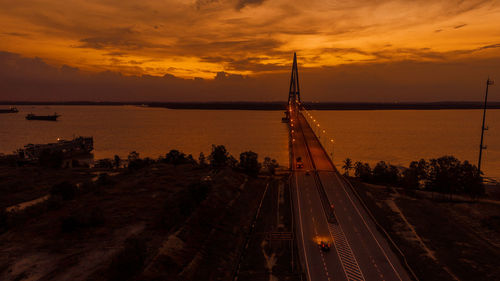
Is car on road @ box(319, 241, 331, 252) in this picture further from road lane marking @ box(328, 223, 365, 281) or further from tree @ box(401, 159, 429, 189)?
tree @ box(401, 159, 429, 189)

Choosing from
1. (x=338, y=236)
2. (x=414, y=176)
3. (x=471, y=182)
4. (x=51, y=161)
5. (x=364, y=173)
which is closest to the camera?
(x=338, y=236)

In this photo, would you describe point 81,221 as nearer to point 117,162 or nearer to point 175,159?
point 175,159

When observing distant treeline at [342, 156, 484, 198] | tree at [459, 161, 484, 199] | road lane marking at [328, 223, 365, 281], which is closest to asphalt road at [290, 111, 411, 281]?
road lane marking at [328, 223, 365, 281]

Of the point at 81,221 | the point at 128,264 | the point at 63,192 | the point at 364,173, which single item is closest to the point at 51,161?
the point at 63,192

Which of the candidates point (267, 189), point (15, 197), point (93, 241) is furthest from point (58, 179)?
point (267, 189)

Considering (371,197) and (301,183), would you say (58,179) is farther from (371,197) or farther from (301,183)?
(371,197)

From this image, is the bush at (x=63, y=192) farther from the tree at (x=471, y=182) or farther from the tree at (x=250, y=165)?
the tree at (x=471, y=182)
